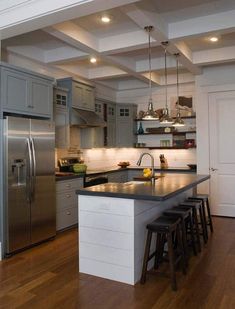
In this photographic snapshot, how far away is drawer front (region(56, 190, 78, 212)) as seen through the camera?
15.3 feet

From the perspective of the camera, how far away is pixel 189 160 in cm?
687

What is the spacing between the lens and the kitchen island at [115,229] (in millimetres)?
2980

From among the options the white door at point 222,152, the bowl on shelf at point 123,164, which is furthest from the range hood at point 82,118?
the white door at point 222,152

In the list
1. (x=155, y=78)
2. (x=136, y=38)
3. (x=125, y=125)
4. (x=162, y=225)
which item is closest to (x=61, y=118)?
(x=136, y=38)

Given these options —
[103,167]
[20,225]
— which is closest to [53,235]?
[20,225]

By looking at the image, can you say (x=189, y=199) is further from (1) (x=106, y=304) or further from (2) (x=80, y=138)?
(2) (x=80, y=138)

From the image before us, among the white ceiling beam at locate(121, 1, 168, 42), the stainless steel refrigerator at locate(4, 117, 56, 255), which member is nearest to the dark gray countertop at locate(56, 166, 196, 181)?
the stainless steel refrigerator at locate(4, 117, 56, 255)

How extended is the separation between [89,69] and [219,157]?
320 centimetres

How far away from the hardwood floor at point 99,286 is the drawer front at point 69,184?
115 centimetres

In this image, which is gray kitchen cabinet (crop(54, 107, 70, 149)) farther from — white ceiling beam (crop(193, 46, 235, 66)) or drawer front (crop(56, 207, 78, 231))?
white ceiling beam (crop(193, 46, 235, 66))

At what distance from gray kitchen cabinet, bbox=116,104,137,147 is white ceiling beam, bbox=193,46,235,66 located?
92.3 inches

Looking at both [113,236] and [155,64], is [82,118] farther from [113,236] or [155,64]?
[113,236]

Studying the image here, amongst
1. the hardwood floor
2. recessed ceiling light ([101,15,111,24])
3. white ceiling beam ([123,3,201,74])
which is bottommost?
the hardwood floor

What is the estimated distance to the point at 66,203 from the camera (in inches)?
191
